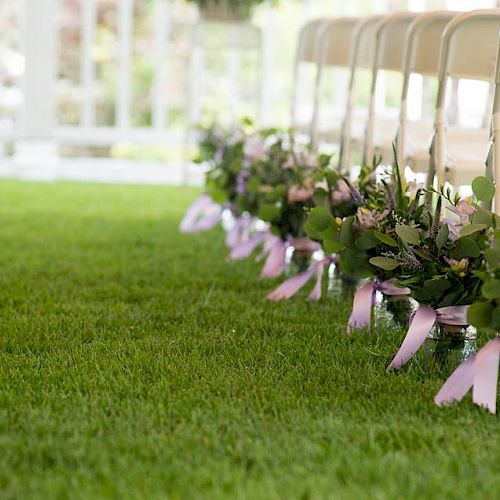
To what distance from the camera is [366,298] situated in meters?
2.47

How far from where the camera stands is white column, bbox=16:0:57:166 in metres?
→ 6.99

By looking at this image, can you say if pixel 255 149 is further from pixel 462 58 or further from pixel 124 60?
pixel 124 60

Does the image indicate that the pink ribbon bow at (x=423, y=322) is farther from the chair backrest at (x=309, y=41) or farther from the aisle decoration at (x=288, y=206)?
the chair backrest at (x=309, y=41)

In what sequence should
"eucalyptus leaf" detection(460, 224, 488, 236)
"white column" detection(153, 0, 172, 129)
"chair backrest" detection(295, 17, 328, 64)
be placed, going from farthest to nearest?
"white column" detection(153, 0, 172, 129) → "chair backrest" detection(295, 17, 328, 64) → "eucalyptus leaf" detection(460, 224, 488, 236)

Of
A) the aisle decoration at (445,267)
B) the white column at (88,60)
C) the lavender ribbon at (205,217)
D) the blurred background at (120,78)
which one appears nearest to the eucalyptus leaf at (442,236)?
the aisle decoration at (445,267)

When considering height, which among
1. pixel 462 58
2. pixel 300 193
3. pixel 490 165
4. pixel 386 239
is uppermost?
pixel 462 58

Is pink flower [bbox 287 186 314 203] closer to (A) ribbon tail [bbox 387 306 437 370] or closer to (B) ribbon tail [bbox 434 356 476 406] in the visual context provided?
(A) ribbon tail [bbox 387 306 437 370]

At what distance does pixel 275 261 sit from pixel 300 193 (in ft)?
0.94

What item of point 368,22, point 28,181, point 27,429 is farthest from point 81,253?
point 28,181

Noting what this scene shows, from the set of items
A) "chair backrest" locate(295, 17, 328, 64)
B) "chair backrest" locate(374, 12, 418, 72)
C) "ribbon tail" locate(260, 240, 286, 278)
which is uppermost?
"chair backrest" locate(374, 12, 418, 72)

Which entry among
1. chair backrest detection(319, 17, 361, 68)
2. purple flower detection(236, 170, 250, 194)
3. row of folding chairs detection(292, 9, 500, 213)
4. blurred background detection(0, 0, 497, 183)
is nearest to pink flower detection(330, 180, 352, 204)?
row of folding chairs detection(292, 9, 500, 213)

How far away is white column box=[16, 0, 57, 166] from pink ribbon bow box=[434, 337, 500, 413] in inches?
212

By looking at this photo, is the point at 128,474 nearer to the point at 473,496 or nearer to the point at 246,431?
the point at 246,431

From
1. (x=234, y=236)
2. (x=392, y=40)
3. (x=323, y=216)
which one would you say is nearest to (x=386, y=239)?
(x=323, y=216)
